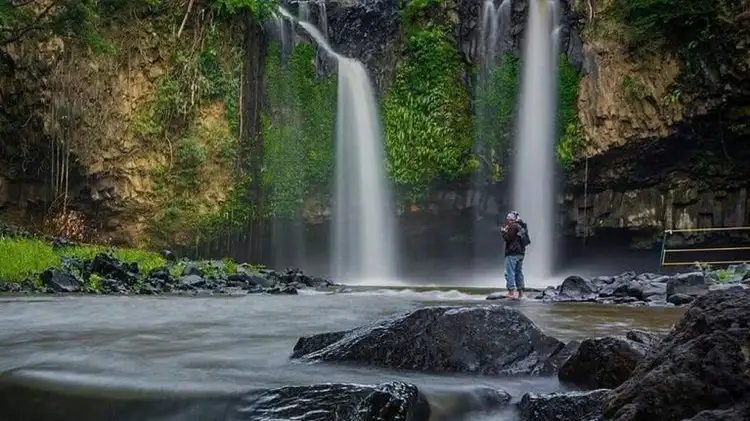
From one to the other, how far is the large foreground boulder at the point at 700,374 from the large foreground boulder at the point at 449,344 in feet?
5.81

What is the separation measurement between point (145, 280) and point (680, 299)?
9.47m

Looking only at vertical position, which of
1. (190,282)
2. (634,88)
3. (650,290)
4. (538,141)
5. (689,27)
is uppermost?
(689,27)

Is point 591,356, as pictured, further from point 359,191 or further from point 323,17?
point 323,17

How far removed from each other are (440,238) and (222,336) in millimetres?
16665

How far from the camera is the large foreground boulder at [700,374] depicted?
2.36 meters

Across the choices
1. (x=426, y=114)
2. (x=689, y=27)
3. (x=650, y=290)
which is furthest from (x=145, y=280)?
(x=689, y=27)

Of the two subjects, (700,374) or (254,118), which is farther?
(254,118)

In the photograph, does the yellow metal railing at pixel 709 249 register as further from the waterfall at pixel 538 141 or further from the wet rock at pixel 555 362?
the wet rock at pixel 555 362

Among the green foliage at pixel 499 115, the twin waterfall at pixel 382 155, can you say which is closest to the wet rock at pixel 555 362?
the twin waterfall at pixel 382 155

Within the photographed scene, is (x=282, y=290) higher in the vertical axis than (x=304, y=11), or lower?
lower

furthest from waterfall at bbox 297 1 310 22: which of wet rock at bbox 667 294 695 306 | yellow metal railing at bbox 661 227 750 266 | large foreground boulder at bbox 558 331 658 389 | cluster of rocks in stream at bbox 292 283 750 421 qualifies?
large foreground boulder at bbox 558 331 658 389

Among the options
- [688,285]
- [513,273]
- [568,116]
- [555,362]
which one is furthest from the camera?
[568,116]

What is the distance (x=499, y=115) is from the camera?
21.4 meters

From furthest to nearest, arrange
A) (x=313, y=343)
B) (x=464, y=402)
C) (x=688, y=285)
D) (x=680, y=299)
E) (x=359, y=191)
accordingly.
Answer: (x=359, y=191), (x=688, y=285), (x=680, y=299), (x=313, y=343), (x=464, y=402)
